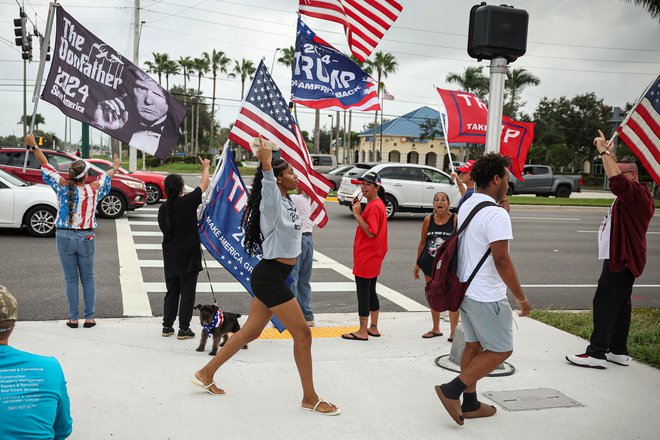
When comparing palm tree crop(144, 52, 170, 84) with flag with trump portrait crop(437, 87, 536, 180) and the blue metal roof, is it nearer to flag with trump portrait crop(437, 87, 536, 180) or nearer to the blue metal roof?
the blue metal roof

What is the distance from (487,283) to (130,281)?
21.1 ft

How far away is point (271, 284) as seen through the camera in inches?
166

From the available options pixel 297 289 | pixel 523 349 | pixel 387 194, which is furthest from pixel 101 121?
pixel 387 194

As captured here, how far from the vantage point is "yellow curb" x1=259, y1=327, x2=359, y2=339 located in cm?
651

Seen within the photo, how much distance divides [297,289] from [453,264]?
288 centimetres

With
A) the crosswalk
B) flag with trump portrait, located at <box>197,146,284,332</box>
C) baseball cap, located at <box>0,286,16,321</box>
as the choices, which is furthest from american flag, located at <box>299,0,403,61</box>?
baseball cap, located at <box>0,286,16,321</box>

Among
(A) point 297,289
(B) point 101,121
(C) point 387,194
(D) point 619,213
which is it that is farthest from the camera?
A: (C) point 387,194

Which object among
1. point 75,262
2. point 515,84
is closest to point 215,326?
point 75,262

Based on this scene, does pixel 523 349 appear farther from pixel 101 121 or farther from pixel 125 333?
pixel 101 121

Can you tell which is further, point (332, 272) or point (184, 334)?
point (332, 272)

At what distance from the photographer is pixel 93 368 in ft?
16.8

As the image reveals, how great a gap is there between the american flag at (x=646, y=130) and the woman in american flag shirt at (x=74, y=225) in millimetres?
5387

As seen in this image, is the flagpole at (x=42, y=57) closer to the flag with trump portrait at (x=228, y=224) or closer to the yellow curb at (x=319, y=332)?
the flag with trump portrait at (x=228, y=224)

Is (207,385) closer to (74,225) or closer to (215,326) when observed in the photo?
(215,326)
